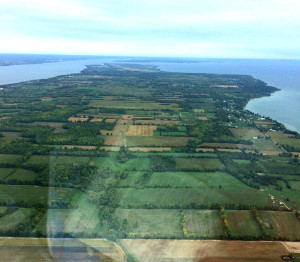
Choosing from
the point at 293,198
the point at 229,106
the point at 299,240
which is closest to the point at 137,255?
the point at 299,240

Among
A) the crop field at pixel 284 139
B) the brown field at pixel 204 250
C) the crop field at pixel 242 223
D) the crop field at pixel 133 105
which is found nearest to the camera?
the brown field at pixel 204 250

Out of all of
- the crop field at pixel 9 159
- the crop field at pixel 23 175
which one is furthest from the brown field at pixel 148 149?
the crop field at pixel 9 159

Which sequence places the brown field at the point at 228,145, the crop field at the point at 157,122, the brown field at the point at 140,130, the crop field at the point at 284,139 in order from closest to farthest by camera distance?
the brown field at the point at 228,145, the crop field at the point at 284,139, the brown field at the point at 140,130, the crop field at the point at 157,122

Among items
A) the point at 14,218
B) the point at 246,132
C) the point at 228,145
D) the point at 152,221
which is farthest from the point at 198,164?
the point at 14,218

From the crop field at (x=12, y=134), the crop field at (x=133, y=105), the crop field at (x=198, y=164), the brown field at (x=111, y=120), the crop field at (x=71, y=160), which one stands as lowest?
the crop field at (x=12, y=134)

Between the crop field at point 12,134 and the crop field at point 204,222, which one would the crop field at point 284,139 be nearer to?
the crop field at point 204,222

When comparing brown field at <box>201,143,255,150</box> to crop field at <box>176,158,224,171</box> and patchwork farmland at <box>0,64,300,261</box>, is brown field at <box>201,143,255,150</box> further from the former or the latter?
crop field at <box>176,158,224,171</box>

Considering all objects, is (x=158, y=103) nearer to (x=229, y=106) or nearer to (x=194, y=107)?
(x=194, y=107)
